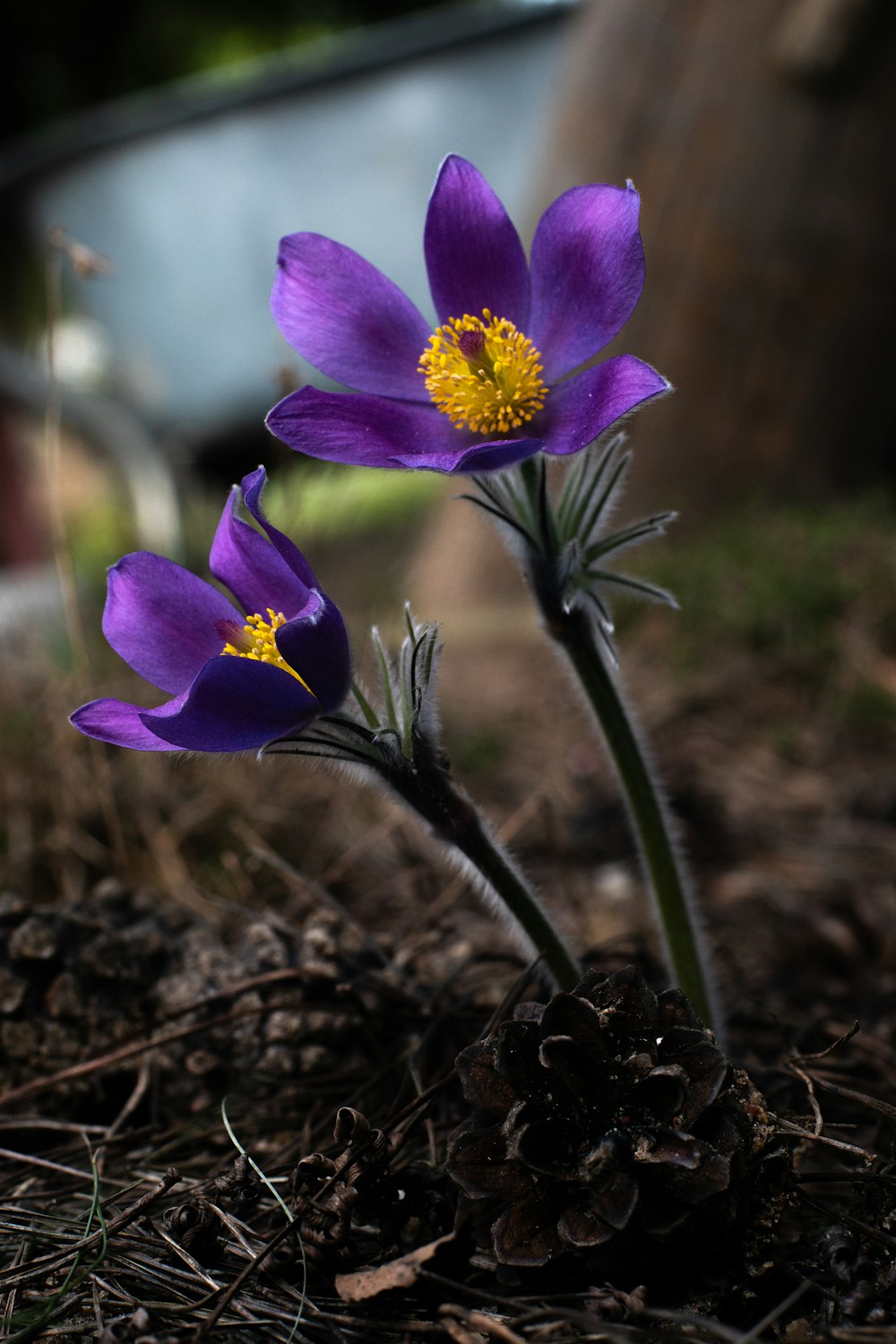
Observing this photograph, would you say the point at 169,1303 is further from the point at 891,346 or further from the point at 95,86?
the point at 95,86

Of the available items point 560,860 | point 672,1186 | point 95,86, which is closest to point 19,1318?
point 672,1186

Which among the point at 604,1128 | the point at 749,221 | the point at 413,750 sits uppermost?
the point at 749,221

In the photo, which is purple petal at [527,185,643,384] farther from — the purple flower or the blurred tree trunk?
the blurred tree trunk

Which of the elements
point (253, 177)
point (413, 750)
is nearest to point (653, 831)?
point (413, 750)

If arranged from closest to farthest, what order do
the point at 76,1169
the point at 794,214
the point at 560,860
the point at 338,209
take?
the point at 76,1169 < the point at 560,860 < the point at 794,214 < the point at 338,209

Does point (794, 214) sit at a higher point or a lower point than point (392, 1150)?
higher

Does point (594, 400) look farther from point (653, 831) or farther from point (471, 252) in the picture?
point (653, 831)
